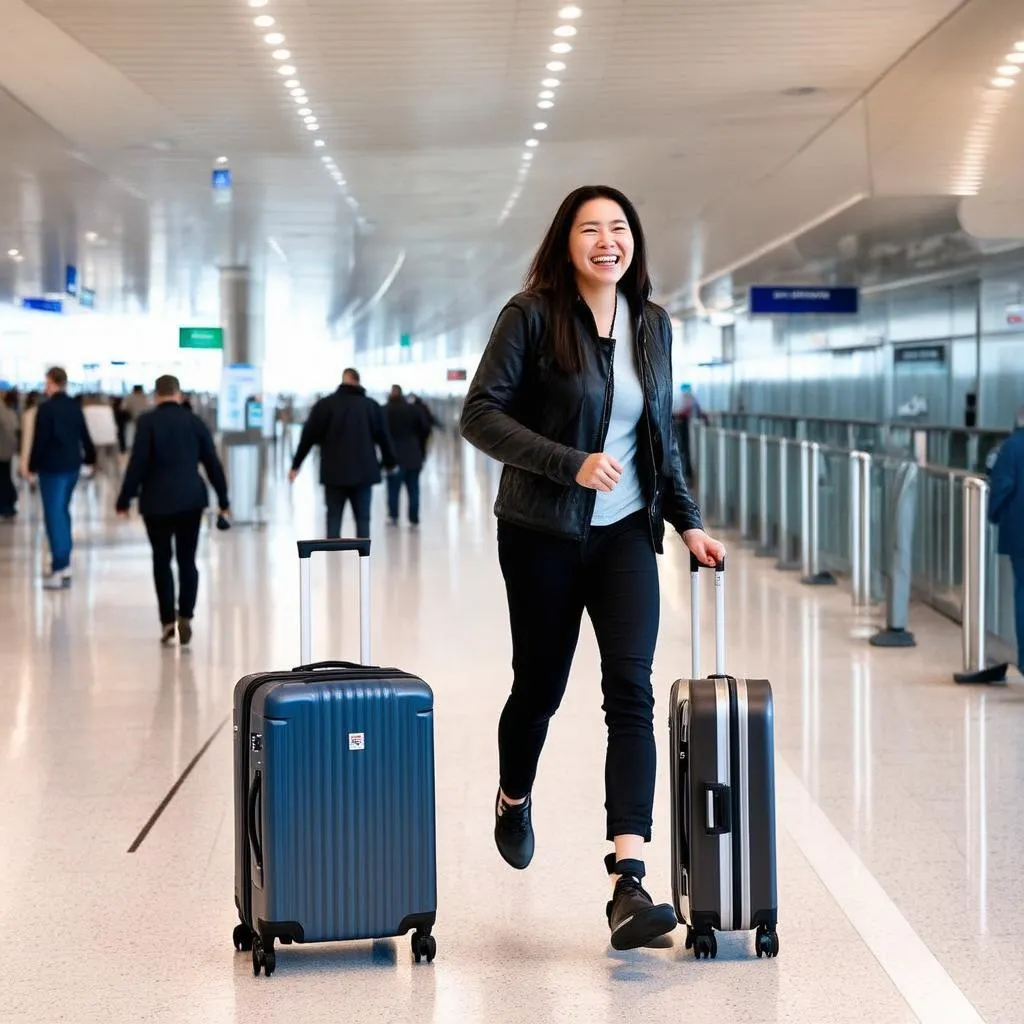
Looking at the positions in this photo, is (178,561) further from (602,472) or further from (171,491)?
(602,472)

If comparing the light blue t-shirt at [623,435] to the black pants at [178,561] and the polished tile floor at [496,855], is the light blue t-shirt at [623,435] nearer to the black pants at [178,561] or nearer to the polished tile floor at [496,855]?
the polished tile floor at [496,855]

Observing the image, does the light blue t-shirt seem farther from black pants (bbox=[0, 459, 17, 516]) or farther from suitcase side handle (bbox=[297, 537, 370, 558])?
black pants (bbox=[0, 459, 17, 516])

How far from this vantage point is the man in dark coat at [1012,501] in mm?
8297

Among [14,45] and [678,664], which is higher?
[14,45]

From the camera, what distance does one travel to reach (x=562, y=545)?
4254 millimetres

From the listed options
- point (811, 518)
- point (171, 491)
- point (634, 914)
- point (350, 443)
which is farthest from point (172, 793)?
point (350, 443)

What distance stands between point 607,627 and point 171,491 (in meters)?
6.46

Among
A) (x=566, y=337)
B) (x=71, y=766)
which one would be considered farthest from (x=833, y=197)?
(x=566, y=337)

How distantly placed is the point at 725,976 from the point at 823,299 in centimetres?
1930

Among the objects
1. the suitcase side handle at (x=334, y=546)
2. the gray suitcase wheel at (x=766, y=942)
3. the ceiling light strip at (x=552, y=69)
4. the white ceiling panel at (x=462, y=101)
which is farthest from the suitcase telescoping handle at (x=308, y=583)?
the ceiling light strip at (x=552, y=69)

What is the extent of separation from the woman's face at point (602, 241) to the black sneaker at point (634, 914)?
1436mm

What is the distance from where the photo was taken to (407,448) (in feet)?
66.7

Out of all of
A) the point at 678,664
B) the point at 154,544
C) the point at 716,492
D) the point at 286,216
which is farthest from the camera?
the point at 286,216

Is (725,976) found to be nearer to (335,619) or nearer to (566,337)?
(566,337)
